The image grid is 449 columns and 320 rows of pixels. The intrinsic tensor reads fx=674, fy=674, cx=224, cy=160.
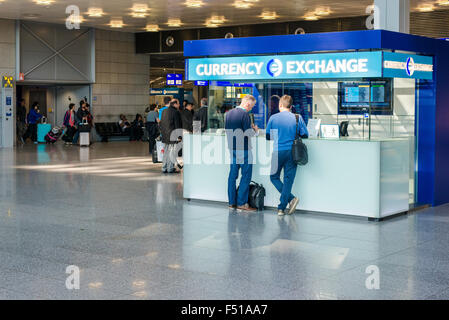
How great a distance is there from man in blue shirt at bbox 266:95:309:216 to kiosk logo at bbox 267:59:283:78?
0.64 meters

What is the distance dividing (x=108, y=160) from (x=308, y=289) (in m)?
13.8

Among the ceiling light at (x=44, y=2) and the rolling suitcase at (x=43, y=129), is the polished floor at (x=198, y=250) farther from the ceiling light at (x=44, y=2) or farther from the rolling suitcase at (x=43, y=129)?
the rolling suitcase at (x=43, y=129)

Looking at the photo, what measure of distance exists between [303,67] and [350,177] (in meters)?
1.76

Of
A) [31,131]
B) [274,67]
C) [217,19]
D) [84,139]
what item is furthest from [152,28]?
[274,67]

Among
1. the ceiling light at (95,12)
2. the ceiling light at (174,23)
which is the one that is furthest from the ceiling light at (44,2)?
the ceiling light at (174,23)

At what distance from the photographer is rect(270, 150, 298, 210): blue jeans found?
9508 millimetres

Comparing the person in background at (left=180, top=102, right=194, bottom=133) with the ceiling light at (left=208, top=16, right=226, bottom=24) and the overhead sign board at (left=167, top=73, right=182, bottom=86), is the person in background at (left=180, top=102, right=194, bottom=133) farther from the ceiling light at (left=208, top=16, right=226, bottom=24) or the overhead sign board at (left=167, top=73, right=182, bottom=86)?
the overhead sign board at (left=167, top=73, right=182, bottom=86)

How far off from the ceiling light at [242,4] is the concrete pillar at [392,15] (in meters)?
8.49

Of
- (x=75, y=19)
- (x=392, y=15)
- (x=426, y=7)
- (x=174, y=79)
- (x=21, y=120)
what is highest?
(x=75, y=19)

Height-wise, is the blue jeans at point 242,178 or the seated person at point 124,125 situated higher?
the seated person at point 124,125

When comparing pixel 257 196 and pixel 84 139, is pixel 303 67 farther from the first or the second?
pixel 84 139

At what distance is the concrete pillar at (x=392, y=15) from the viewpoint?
11.3 m

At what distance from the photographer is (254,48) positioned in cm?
1043

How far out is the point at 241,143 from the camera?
9.89 m
